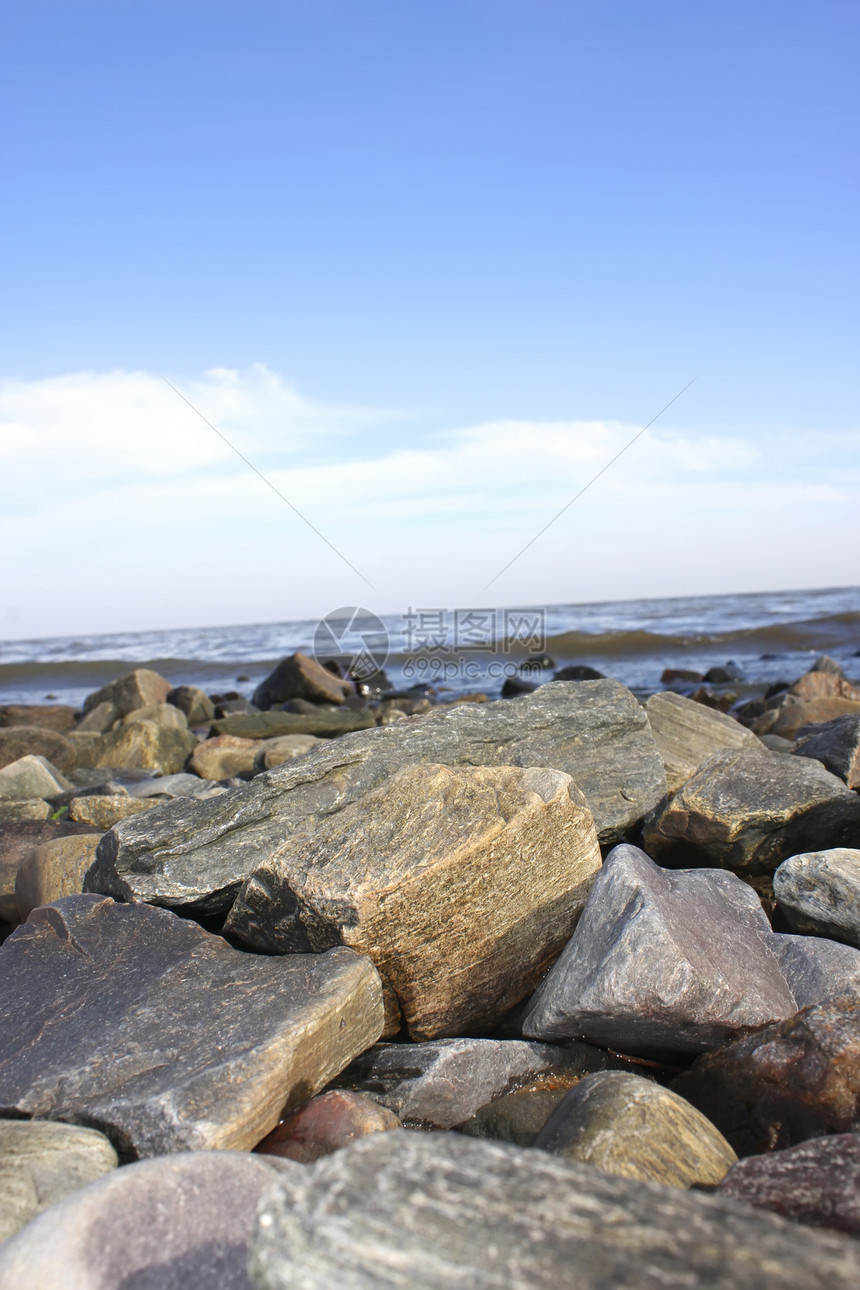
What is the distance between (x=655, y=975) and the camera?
3.05m

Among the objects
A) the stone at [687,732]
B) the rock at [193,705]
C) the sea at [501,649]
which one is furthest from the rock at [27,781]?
the sea at [501,649]

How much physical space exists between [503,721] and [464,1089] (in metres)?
2.48

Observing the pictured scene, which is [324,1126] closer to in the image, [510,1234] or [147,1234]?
[147,1234]

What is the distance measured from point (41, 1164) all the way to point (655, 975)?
196cm

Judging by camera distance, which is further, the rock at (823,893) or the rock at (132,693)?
the rock at (132,693)

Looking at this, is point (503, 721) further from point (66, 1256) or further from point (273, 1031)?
point (66, 1256)

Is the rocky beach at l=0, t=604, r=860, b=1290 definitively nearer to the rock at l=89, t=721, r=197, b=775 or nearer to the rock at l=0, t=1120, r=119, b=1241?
the rock at l=0, t=1120, r=119, b=1241

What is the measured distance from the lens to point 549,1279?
1.40 metres

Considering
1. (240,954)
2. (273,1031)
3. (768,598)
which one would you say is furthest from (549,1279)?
(768,598)

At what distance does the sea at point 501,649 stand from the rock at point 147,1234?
1481 cm

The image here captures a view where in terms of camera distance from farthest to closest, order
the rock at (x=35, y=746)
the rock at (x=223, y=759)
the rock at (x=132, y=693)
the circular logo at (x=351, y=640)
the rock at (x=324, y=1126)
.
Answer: the circular logo at (x=351, y=640) < the rock at (x=132, y=693) < the rock at (x=35, y=746) < the rock at (x=223, y=759) < the rock at (x=324, y=1126)

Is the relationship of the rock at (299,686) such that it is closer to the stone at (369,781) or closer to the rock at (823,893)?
the stone at (369,781)

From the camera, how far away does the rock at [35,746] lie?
10.0 metres

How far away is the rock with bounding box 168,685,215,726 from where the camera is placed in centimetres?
1533
